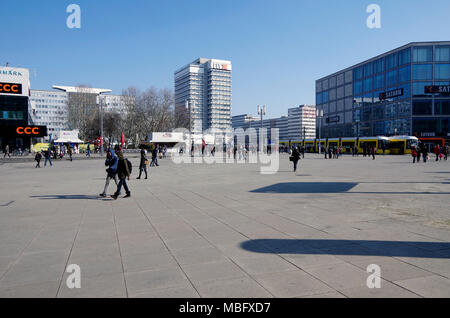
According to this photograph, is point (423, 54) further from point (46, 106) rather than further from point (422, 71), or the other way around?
point (46, 106)

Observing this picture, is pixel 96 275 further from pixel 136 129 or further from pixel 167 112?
pixel 136 129

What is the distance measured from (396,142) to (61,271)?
51150 millimetres

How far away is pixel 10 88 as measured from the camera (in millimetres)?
57312

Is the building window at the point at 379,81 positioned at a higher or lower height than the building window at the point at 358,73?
lower

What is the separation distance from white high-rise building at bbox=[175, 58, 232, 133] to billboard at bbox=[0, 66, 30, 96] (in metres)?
101

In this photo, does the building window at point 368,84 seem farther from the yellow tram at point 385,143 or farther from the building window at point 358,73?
the yellow tram at point 385,143

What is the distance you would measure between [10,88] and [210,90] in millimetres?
113296

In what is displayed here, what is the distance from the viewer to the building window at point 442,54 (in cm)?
5997

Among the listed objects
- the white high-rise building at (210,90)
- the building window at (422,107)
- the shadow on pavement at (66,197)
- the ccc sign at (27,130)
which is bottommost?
the shadow on pavement at (66,197)

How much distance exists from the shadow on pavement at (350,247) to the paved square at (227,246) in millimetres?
15

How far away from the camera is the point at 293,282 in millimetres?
3592

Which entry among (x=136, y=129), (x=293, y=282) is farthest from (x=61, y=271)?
(x=136, y=129)

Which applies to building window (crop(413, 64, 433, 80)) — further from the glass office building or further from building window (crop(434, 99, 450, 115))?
building window (crop(434, 99, 450, 115))

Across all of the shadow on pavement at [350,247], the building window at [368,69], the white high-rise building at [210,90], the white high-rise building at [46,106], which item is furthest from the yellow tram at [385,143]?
the white high-rise building at [46,106]
